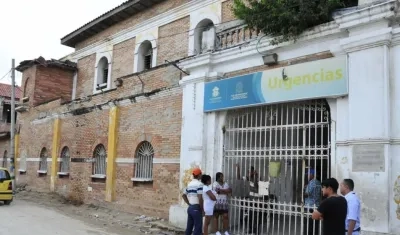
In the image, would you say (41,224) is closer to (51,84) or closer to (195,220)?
(195,220)

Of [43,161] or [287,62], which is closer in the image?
[287,62]

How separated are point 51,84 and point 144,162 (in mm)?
10935

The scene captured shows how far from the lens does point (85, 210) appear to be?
14.8 metres

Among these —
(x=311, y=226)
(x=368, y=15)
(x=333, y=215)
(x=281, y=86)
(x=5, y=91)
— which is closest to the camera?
(x=333, y=215)

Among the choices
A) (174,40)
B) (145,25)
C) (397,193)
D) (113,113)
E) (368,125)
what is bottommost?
(397,193)

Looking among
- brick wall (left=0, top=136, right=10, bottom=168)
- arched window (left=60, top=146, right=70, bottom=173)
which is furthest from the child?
brick wall (left=0, top=136, right=10, bottom=168)

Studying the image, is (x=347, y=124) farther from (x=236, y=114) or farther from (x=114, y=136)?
(x=114, y=136)

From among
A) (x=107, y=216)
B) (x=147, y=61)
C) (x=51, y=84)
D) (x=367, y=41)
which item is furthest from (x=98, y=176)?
(x=367, y=41)

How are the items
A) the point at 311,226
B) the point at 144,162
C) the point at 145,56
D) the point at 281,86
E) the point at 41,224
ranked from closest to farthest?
the point at 311,226
the point at 281,86
the point at 41,224
the point at 144,162
the point at 145,56

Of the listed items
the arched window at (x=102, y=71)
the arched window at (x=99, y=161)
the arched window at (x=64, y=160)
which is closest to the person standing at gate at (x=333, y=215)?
the arched window at (x=99, y=161)

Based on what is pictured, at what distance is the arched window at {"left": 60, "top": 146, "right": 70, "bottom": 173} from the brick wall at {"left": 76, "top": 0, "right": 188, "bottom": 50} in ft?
19.2

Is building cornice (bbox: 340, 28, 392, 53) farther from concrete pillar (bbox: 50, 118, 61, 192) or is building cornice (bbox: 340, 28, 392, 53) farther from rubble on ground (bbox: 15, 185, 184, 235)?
concrete pillar (bbox: 50, 118, 61, 192)

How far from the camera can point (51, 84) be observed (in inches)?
867

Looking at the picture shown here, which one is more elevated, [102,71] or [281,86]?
[102,71]
